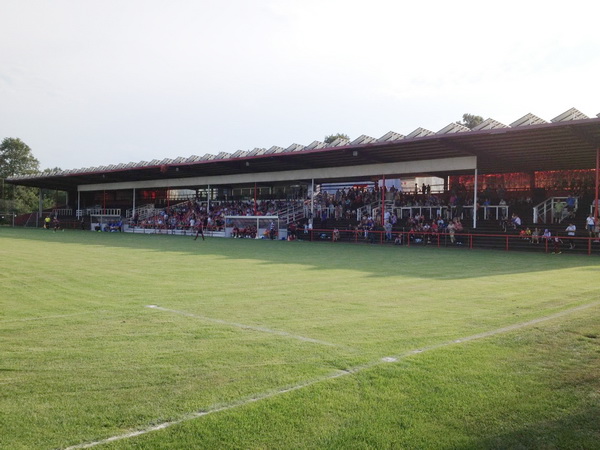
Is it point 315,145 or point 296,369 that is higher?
point 315,145

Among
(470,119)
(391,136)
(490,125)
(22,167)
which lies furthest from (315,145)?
(22,167)

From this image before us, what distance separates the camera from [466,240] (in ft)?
88.3

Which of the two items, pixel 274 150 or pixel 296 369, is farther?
pixel 274 150

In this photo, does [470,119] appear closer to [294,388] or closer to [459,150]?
[459,150]

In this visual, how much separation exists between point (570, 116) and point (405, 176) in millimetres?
14912

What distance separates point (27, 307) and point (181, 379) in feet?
15.2

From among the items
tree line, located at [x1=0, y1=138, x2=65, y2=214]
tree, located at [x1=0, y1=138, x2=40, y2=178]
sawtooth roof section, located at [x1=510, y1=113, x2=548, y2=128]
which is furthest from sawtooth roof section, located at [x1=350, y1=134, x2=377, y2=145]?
tree, located at [x1=0, y1=138, x2=40, y2=178]

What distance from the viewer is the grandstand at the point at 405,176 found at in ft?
87.3

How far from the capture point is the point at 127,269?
13.3 meters

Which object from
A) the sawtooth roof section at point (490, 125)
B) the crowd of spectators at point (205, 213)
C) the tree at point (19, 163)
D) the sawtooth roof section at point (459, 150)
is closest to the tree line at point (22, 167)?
the tree at point (19, 163)

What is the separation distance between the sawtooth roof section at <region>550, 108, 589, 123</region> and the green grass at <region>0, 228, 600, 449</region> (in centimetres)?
1581

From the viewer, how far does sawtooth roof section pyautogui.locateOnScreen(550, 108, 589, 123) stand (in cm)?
2217

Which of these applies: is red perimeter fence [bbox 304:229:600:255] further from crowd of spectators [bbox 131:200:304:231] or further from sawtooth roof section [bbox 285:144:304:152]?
crowd of spectators [bbox 131:200:304:231]


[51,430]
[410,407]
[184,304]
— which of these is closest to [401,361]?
[410,407]
